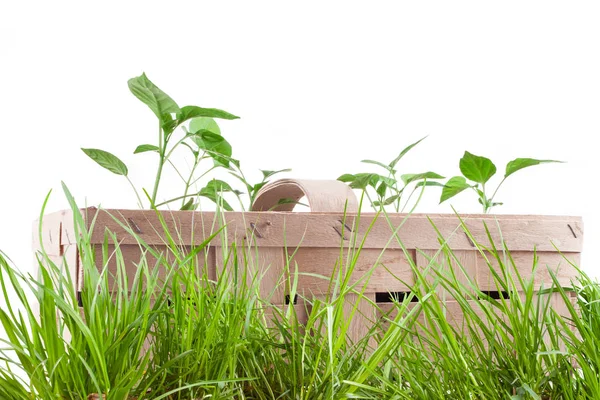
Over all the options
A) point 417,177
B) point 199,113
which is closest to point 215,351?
point 199,113

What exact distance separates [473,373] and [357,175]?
581 mm

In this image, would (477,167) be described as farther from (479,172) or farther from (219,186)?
(219,186)

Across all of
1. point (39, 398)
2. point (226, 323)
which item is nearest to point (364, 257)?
point (226, 323)

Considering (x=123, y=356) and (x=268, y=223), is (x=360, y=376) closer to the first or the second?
(x=123, y=356)

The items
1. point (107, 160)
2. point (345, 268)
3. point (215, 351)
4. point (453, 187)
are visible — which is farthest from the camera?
point (453, 187)

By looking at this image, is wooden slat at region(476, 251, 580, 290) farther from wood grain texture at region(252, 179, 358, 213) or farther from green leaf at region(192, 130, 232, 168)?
green leaf at region(192, 130, 232, 168)

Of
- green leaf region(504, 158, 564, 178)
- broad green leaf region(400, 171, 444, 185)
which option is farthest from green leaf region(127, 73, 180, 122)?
green leaf region(504, 158, 564, 178)

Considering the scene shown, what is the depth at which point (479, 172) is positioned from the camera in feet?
3.39

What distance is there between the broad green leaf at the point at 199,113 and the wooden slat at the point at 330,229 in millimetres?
152

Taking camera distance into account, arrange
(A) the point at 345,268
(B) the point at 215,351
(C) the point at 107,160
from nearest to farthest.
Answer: (B) the point at 215,351
(A) the point at 345,268
(C) the point at 107,160

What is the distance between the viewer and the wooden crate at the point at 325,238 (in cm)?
72

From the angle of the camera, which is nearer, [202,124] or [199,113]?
[199,113]

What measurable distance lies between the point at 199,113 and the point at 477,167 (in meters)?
0.42

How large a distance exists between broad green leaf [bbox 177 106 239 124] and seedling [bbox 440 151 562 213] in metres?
0.35
